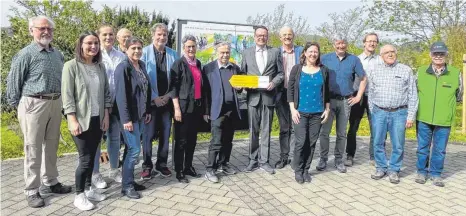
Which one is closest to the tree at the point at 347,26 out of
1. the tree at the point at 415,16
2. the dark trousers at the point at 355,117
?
the tree at the point at 415,16

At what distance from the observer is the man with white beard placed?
12.8ft

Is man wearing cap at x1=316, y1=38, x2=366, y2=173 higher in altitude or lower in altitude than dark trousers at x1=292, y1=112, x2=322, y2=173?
higher

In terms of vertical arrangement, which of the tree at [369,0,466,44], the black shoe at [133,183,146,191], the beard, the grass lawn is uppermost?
the tree at [369,0,466,44]

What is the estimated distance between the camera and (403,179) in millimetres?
5234

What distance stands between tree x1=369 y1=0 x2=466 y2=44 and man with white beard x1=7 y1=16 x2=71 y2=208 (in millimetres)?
17112

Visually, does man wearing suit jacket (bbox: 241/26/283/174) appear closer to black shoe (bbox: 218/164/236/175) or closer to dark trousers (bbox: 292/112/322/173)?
black shoe (bbox: 218/164/236/175)

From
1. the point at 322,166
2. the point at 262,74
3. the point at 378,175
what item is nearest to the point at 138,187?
the point at 262,74

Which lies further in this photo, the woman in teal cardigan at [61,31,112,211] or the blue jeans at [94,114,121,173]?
the blue jeans at [94,114,121,173]

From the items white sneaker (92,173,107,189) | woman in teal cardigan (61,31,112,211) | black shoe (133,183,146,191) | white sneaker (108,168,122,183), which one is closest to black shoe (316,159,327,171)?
black shoe (133,183,146,191)

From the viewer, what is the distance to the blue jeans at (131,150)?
4.20 metres

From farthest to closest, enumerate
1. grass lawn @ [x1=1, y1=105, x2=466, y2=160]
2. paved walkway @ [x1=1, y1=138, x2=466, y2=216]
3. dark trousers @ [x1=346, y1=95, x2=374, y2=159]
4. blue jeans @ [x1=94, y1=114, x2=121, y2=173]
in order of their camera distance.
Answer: grass lawn @ [x1=1, y1=105, x2=466, y2=160], dark trousers @ [x1=346, y1=95, x2=374, y2=159], blue jeans @ [x1=94, y1=114, x2=121, y2=173], paved walkway @ [x1=1, y1=138, x2=466, y2=216]

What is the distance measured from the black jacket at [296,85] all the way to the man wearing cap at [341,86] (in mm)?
301

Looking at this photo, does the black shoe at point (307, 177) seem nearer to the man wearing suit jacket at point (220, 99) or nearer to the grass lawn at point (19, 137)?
the man wearing suit jacket at point (220, 99)

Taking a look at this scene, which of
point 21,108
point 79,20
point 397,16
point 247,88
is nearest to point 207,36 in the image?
point 247,88
